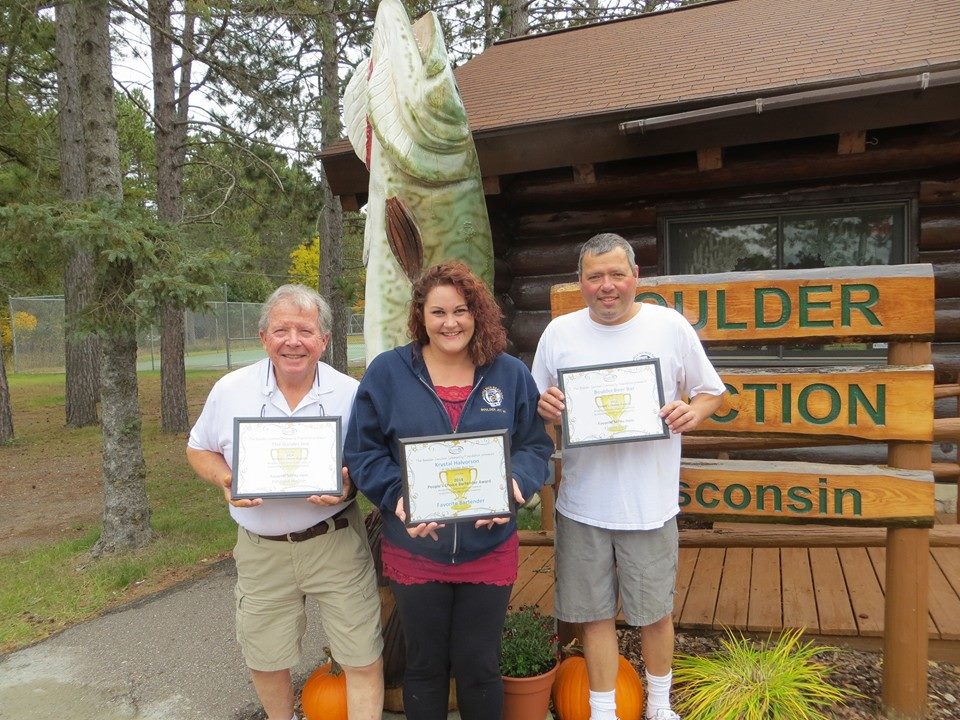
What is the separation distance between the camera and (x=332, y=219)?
1071 cm

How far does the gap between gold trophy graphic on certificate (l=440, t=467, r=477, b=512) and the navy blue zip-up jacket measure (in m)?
0.09

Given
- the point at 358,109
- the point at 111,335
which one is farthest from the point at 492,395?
the point at 111,335

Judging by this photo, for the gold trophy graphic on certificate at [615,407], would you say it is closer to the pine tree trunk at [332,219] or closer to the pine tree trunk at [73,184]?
the pine tree trunk at [73,184]

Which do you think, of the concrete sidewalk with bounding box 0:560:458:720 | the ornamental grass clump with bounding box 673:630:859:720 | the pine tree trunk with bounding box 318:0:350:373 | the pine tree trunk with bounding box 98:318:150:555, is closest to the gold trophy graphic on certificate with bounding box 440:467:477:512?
the concrete sidewalk with bounding box 0:560:458:720

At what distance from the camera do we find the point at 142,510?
5.07 meters

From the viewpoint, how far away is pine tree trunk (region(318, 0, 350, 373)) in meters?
9.15

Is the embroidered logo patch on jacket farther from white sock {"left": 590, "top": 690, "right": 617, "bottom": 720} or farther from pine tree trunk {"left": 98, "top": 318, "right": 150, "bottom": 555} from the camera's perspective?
pine tree trunk {"left": 98, "top": 318, "right": 150, "bottom": 555}

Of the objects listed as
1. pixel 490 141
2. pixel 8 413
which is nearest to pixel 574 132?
pixel 490 141

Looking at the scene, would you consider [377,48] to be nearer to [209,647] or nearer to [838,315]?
[838,315]

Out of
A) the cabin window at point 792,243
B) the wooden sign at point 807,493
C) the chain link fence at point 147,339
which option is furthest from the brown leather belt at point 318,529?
the chain link fence at point 147,339

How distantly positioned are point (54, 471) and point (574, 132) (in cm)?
740

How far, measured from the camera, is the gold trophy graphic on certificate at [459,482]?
6.47 ft

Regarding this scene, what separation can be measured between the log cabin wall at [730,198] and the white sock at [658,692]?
9.76 feet

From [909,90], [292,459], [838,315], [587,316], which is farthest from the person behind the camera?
[909,90]
